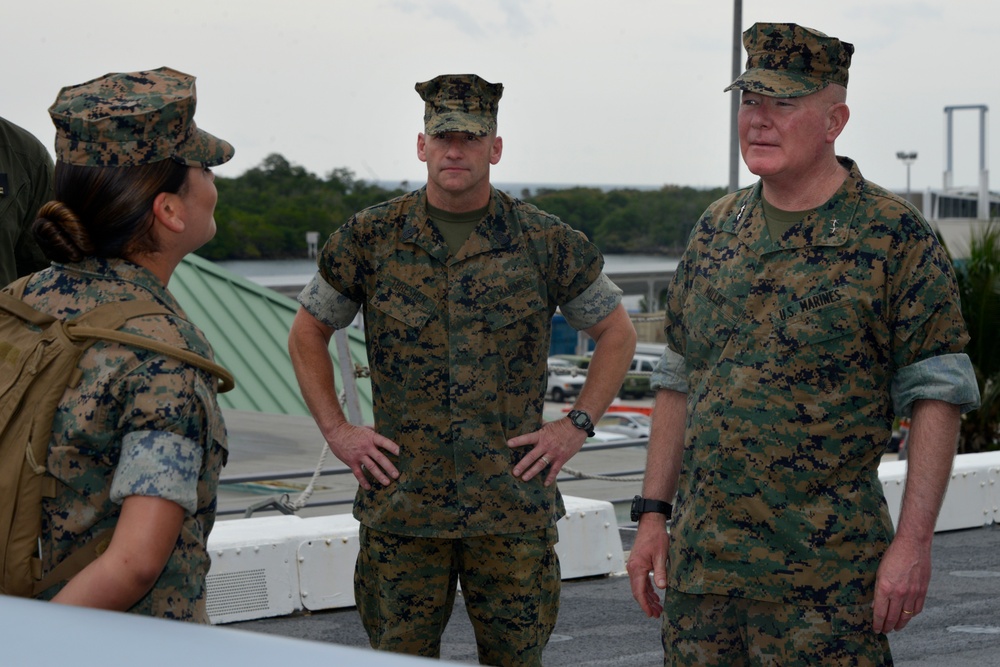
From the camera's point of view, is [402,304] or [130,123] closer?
[130,123]

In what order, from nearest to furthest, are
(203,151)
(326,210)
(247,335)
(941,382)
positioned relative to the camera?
(203,151) < (941,382) < (247,335) < (326,210)

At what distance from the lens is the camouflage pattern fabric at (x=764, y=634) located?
2.91m

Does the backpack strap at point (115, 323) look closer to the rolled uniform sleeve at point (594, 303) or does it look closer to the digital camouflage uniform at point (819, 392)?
the digital camouflage uniform at point (819, 392)

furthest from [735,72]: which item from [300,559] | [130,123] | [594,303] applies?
[130,123]

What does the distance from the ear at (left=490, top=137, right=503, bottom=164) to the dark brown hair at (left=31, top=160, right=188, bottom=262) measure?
1658 millimetres

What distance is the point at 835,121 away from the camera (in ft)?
10.1

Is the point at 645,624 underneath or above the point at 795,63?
underneath

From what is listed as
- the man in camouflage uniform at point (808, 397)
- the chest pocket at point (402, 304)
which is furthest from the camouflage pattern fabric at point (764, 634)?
the chest pocket at point (402, 304)

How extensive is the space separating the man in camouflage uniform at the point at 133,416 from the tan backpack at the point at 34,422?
0.8 inches

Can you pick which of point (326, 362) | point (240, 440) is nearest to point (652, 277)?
point (240, 440)

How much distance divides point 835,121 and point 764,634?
1.26 metres

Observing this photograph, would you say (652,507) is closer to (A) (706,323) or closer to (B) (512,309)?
(A) (706,323)

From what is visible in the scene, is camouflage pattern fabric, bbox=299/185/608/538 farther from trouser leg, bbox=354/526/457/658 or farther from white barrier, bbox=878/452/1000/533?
white barrier, bbox=878/452/1000/533

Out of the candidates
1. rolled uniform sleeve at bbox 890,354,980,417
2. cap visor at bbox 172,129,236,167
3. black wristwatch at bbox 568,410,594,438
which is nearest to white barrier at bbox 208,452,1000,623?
black wristwatch at bbox 568,410,594,438
